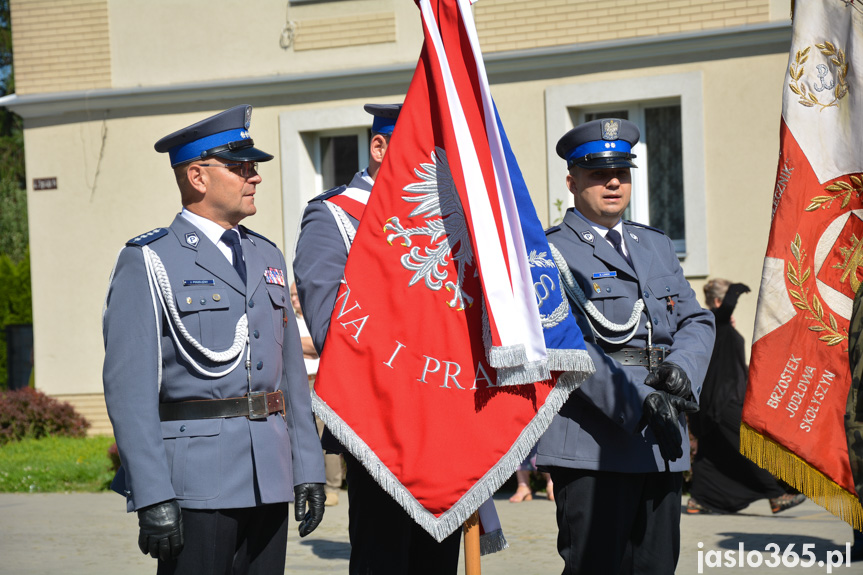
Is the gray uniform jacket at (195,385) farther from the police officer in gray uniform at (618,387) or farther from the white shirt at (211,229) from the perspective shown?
the police officer in gray uniform at (618,387)

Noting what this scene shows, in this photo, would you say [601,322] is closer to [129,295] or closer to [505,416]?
[505,416]

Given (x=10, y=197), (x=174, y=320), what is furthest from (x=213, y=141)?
(x=10, y=197)

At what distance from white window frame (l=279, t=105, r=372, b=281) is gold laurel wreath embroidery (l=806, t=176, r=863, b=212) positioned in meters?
9.01

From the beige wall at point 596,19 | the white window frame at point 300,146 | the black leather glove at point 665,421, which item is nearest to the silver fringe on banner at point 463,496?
the black leather glove at point 665,421

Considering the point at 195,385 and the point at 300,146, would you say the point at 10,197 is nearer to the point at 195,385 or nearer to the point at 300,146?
the point at 300,146

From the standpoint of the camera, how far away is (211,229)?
4105 millimetres

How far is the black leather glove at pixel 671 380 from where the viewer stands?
4285mm

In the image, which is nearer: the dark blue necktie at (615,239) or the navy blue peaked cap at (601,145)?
the navy blue peaked cap at (601,145)

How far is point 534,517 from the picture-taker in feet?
30.1

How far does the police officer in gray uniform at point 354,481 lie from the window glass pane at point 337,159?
9.44 meters

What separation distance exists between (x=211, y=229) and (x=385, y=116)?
833mm

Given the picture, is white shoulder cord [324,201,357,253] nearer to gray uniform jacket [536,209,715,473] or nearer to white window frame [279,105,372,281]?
gray uniform jacket [536,209,715,473]

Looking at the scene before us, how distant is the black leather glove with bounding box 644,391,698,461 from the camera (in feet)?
13.8

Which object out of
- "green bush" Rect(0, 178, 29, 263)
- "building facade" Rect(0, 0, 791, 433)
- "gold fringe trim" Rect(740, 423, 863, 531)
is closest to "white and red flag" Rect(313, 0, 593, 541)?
"gold fringe trim" Rect(740, 423, 863, 531)
